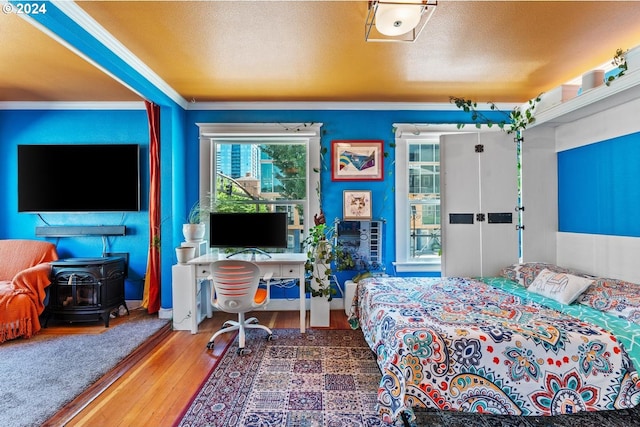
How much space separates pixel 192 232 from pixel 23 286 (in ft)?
5.31

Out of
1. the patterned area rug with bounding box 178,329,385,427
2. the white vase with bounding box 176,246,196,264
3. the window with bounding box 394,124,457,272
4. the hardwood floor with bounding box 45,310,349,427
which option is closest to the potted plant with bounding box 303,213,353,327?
the patterned area rug with bounding box 178,329,385,427

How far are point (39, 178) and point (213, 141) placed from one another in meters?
2.03

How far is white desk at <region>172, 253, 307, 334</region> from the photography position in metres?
3.12

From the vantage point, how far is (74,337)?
2979 millimetres

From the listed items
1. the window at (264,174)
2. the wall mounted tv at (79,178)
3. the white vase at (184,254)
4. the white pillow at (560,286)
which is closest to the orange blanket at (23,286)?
the wall mounted tv at (79,178)

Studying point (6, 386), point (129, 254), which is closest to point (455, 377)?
point (6, 386)

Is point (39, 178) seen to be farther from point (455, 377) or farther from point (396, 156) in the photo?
point (455, 377)

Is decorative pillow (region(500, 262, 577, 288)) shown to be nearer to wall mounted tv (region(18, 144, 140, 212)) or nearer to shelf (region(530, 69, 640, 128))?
shelf (region(530, 69, 640, 128))

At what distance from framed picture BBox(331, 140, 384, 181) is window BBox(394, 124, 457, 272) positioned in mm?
268

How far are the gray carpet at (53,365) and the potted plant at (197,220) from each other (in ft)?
3.27

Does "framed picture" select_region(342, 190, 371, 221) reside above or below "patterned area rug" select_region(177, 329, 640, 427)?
above

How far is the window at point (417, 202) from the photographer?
381 cm

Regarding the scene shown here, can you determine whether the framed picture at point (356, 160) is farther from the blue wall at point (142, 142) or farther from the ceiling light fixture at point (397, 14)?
the ceiling light fixture at point (397, 14)

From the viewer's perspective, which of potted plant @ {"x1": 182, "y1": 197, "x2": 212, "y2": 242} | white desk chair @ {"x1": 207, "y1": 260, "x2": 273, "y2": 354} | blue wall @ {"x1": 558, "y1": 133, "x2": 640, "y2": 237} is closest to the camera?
blue wall @ {"x1": 558, "y1": 133, "x2": 640, "y2": 237}
